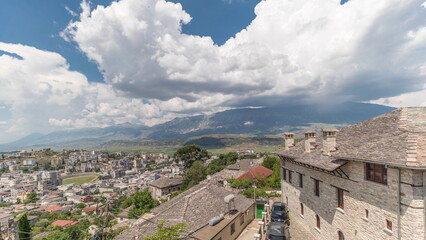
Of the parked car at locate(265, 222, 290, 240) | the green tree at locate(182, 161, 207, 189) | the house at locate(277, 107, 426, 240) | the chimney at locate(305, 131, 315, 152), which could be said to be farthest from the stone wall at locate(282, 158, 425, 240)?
the green tree at locate(182, 161, 207, 189)

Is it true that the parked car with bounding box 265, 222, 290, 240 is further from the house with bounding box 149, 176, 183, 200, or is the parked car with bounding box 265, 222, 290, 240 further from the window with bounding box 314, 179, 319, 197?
the house with bounding box 149, 176, 183, 200

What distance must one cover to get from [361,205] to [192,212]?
15.8m

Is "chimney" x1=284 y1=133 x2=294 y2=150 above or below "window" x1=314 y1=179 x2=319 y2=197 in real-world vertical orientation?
above

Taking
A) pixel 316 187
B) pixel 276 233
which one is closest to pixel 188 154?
pixel 316 187

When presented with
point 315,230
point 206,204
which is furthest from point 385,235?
point 206,204

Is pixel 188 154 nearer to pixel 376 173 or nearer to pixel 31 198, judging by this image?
pixel 376 173

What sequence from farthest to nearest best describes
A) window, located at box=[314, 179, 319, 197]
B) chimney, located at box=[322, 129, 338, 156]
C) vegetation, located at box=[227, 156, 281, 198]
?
1. vegetation, located at box=[227, 156, 281, 198]
2. window, located at box=[314, 179, 319, 197]
3. chimney, located at box=[322, 129, 338, 156]

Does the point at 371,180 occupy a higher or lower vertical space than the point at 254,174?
higher

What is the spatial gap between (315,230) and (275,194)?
17.1 meters

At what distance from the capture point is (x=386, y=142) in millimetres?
12398

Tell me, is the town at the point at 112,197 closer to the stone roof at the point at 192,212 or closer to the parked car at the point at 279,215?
the stone roof at the point at 192,212

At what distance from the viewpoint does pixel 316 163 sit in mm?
17219

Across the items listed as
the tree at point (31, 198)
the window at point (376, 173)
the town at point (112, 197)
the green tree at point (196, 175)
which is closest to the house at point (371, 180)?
the window at point (376, 173)

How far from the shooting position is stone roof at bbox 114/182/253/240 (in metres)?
20.6
